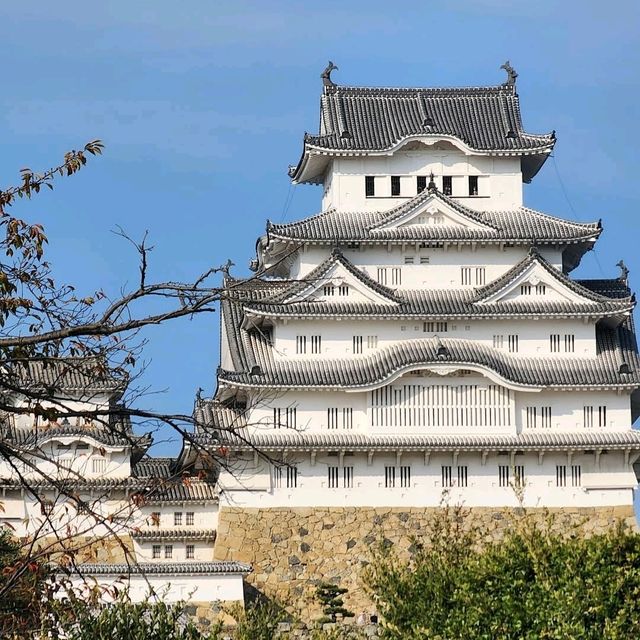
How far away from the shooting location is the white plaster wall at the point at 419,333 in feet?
150

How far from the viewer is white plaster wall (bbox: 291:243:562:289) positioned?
4697 cm

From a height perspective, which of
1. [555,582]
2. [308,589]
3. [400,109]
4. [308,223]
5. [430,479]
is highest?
[400,109]

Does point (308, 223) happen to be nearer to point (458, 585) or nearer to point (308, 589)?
point (308, 589)

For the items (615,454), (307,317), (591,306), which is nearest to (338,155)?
(307,317)

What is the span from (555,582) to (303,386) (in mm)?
16890

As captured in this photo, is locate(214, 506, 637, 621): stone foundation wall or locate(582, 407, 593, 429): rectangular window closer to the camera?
locate(214, 506, 637, 621): stone foundation wall

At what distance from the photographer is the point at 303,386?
44344 millimetres

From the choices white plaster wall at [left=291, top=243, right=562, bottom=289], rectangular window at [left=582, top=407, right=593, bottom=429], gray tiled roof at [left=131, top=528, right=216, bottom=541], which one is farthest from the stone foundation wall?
white plaster wall at [left=291, top=243, right=562, bottom=289]

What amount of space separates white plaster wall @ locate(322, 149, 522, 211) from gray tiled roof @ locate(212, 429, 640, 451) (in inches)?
287

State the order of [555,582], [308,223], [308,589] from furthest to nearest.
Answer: [308,223]
[308,589]
[555,582]

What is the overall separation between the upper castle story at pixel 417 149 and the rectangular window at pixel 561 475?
7.98 metres

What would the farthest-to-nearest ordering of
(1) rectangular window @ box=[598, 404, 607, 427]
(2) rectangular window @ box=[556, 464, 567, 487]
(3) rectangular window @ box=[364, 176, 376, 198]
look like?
(3) rectangular window @ box=[364, 176, 376, 198] < (1) rectangular window @ box=[598, 404, 607, 427] < (2) rectangular window @ box=[556, 464, 567, 487]

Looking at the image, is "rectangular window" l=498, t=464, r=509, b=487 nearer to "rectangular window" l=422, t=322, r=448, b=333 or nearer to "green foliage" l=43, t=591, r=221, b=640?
"rectangular window" l=422, t=322, r=448, b=333

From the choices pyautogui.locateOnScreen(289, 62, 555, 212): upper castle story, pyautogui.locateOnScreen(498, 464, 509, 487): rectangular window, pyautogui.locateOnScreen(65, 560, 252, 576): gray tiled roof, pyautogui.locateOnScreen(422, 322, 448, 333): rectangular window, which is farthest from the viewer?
pyautogui.locateOnScreen(289, 62, 555, 212): upper castle story
